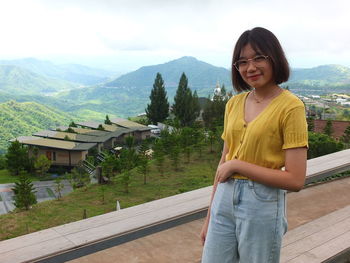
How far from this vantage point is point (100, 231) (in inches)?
67.7

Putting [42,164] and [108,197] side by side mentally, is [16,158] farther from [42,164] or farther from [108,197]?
[108,197]

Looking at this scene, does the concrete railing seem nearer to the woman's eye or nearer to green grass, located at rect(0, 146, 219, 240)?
the woman's eye

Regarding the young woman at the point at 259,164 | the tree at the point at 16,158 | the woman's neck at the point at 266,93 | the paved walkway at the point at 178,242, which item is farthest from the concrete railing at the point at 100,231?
the tree at the point at 16,158

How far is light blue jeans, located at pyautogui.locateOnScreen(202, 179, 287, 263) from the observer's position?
106 centimetres

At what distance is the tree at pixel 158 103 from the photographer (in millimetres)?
35594

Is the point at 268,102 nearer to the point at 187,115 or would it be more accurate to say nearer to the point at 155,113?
the point at 187,115

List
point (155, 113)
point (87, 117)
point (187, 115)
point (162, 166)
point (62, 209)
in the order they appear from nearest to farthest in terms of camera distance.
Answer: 1. point (62, 209)
2. point (162, 166)
3. point (187, 115)
4. point (155, 113)
5. point (87, 117)

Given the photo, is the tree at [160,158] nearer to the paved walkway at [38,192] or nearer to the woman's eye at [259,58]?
the paved walkway at [38,192]

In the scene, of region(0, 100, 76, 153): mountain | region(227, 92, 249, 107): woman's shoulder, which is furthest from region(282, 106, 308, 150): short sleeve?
region(0, 100, 76, 153): mountain

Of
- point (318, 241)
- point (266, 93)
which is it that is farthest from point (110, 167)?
point (266, 93)

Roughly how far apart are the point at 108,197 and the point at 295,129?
11226 millimetres

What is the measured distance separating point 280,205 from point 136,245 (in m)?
1.20

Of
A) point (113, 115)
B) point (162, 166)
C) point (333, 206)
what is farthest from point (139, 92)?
point (333, 206)

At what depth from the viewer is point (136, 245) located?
204 cm
